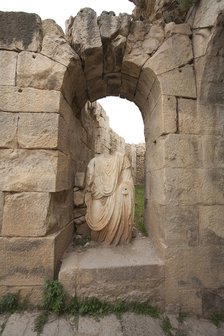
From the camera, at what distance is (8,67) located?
7.95 feet

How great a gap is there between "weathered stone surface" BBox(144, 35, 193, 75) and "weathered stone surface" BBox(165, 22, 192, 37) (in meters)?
0.06

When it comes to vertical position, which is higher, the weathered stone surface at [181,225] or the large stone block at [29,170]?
the large stone block at [29,170]

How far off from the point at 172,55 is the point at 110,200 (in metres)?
2.11

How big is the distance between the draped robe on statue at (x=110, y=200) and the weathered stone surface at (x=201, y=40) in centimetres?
167

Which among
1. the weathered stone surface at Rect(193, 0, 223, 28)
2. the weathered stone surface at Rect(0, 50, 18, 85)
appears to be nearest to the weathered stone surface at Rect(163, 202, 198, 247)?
the weathered stone surface at Rect(193, 0, 223, 28)

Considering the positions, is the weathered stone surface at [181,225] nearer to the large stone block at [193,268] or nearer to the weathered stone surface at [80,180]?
the large stone block at [193,268]

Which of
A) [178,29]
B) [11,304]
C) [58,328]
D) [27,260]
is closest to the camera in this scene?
[58,328]

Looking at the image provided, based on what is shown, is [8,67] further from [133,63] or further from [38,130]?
[133,63]

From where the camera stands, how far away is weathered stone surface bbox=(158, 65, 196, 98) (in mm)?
2523

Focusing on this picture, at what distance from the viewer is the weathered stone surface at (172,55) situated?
2551 millimetres

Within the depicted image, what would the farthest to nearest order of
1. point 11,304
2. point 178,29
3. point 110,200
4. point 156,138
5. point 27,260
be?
point 110,200
point 156,138
point 178,29
point 27,260
point 11,304

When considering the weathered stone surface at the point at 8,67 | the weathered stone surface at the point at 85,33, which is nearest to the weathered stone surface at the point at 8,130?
the weathered stone surface at the point at 8,67

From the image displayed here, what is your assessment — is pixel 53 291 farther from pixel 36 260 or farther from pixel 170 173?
pixel 170 173

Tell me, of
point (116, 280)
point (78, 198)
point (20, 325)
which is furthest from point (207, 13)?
Answer: point (20, 325)
